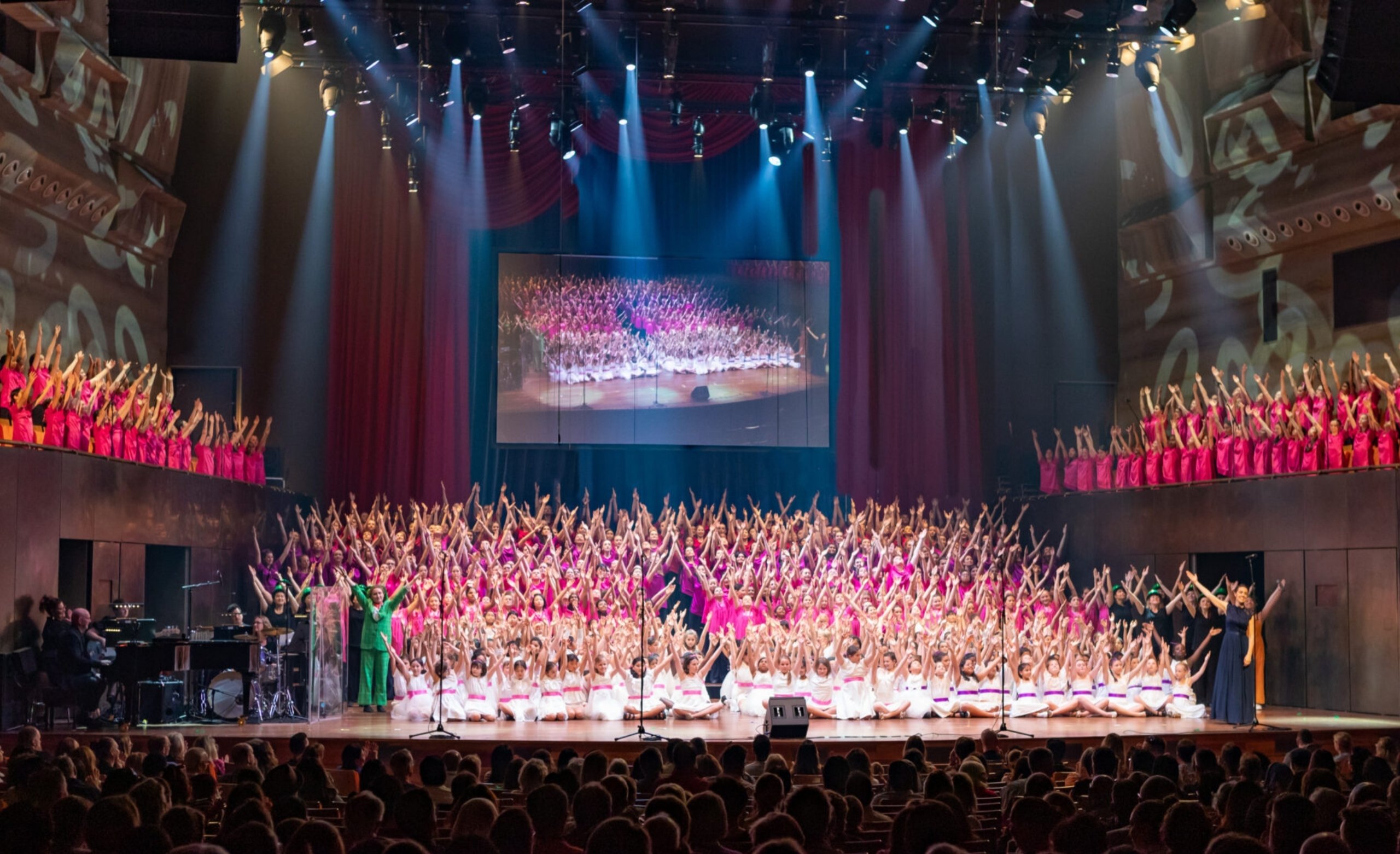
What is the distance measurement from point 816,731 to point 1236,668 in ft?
11.8

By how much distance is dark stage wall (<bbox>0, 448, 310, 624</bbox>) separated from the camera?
34.4 feet

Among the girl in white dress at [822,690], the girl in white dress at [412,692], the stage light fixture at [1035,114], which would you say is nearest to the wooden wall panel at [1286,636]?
the girl in white dress at [822,690]

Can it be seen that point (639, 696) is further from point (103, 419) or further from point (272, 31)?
point (272, 31)

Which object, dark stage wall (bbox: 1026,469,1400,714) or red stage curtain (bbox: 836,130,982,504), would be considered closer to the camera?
dark stage wall (bbox: 1026,469,1400,714)

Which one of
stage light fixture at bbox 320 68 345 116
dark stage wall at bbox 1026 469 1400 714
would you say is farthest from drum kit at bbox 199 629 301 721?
dark stage wall at bbox 1026 469 1400 714

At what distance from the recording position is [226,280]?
17406mm

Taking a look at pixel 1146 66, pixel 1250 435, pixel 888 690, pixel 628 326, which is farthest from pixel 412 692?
pixel 1146 66

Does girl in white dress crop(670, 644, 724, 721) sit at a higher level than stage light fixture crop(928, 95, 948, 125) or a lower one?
lower

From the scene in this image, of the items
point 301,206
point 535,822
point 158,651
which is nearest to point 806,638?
point 158,651

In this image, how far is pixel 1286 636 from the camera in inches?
525

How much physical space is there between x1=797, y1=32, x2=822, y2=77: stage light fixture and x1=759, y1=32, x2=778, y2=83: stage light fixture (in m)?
0.28

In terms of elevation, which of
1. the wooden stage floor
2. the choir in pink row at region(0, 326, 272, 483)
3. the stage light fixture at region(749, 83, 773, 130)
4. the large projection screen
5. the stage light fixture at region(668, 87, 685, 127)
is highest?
the stage light fixture at region(668, 87, 685, 127)

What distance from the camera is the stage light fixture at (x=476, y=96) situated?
51.7 feet

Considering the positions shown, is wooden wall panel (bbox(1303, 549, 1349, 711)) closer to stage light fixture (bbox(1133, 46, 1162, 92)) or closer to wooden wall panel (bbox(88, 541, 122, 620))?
stage light fixture (bbox(1133, 46, 1162, 92))
